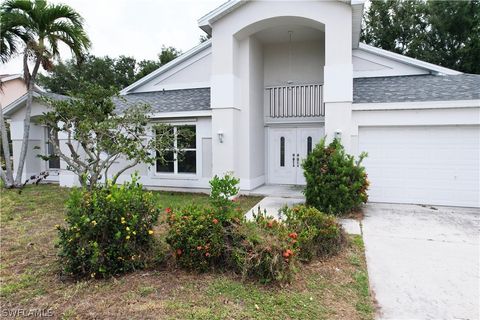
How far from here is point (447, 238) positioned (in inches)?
253

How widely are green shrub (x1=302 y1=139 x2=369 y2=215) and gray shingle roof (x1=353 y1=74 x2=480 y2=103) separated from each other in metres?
2.68

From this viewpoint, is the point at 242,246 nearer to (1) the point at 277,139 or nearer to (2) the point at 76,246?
(2) the point at 76,246

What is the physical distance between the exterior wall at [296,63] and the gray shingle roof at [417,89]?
1685 mm

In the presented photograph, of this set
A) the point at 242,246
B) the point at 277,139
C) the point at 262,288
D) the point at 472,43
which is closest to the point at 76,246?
the point at 242,246

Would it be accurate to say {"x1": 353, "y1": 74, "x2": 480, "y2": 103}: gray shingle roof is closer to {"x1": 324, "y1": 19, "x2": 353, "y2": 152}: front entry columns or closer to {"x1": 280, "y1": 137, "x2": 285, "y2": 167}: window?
{"x1": 324, "y1": 19, "x2": 353, "y2": 152}: front entry columns

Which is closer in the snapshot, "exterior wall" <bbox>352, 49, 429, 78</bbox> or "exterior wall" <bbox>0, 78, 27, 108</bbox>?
"exterior wall" <bbox>352, 49, 429, 78</bbox>

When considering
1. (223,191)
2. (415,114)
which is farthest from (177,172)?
(415,114)

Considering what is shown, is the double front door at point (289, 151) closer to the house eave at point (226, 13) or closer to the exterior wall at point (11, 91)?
the house eave at point (226, 13)

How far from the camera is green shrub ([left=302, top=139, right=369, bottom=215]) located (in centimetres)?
808

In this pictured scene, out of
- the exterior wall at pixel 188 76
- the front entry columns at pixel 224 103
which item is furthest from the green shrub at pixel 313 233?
the exterior wall at pixel 188 76

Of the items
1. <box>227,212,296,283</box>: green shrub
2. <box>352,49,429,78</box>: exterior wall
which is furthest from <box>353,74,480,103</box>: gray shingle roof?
<box>227,212,296,283</box>: green shrub

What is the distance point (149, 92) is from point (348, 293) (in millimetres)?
14049

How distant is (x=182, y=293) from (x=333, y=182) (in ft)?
17.5

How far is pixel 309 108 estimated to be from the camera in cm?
1234
